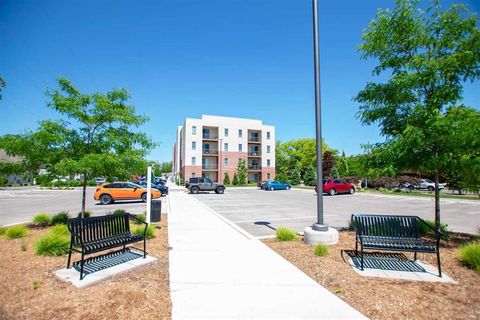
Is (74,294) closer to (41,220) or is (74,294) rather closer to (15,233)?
(15,233)

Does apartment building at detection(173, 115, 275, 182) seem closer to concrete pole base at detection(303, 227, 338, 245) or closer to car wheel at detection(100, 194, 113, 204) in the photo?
car wheel at detection(100, 194, 113, 204)

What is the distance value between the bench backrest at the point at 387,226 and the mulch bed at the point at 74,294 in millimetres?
4266

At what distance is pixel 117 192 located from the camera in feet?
59.5

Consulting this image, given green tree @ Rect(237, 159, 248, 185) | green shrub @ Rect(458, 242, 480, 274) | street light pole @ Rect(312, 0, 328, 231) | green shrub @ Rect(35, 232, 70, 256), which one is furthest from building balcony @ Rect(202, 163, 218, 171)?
green shrub @ Rect(458, 242, 480, 274)

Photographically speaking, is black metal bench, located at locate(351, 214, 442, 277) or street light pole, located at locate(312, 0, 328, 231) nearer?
black metal bench, located at locate(351, 214, 442, 277)

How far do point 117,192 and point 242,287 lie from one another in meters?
16.6

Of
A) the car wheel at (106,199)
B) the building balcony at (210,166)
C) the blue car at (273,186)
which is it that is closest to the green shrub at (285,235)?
the car wheel at (106,199)

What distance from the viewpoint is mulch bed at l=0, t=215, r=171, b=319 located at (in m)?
3.35

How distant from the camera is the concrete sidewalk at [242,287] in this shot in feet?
11.2

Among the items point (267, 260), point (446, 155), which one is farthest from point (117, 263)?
point (446, 155)

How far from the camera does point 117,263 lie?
16.5 ft

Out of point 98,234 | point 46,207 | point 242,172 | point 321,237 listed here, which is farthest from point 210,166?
point 98,234

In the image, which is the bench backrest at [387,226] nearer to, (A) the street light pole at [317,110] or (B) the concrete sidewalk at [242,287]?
(A) the street light pole at [317,110]

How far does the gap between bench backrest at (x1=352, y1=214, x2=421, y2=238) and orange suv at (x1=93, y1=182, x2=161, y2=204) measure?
16432 mm
